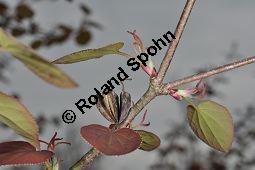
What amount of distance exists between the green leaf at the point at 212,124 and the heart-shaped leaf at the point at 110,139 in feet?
0.56

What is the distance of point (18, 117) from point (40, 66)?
0.23 metres

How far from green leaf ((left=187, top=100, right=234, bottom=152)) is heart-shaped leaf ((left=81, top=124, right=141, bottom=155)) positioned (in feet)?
0.56

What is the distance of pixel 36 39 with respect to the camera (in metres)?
4.54

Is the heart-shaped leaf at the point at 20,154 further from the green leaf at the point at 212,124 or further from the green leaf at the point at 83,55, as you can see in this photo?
the green leaf at the point at 212,124

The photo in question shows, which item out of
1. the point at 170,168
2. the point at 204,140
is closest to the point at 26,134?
the point at 204,140

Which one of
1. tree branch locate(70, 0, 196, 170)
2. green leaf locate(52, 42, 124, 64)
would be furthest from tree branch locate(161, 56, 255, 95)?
green leaf locate(52, 42, 124, 64)

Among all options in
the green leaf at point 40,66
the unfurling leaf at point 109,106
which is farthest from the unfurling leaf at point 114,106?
the green leaf at point 40,66

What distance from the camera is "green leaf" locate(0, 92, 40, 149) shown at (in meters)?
0.73

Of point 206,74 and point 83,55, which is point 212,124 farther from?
point 83,55

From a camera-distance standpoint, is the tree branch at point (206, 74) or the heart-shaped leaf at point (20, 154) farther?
the tree branch at point (206, 74)

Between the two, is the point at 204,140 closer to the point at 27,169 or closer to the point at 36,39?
the point at 36,39

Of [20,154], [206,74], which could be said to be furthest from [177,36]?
[20,154]

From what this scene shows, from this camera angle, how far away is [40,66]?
0.52 m

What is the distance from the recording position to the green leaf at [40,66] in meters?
0.51
